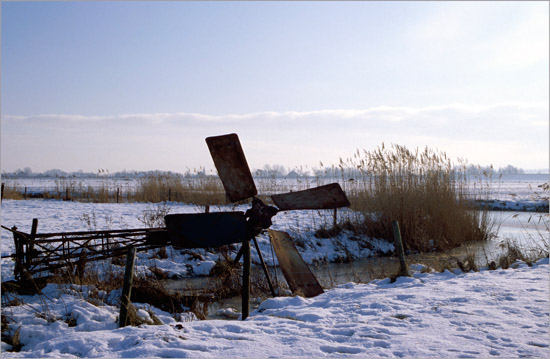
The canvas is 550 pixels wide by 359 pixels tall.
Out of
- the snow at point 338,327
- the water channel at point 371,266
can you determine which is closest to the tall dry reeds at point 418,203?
the water channel at point 371,266

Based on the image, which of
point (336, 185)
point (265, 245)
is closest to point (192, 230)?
point (336, 185)

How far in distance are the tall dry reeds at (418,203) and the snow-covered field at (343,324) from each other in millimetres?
3489

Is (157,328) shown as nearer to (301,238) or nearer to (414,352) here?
(414,352)

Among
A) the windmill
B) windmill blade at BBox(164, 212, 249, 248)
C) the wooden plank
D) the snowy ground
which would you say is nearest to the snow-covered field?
the wooden plank

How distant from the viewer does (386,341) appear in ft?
12.6

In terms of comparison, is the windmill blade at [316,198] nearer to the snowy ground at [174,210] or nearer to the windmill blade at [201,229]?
the windmill blade at [201,229]

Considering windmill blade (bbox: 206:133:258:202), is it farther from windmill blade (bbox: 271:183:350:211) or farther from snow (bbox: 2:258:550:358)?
snow (bbox: 2:258:550:358)

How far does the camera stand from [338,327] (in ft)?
14.4

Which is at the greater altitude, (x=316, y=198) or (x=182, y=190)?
(x=316, y=198)

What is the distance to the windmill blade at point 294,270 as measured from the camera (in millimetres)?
5523

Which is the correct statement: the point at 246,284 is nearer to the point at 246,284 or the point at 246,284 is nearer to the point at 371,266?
the point at 246,284

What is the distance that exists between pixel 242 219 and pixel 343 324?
1.71 metres

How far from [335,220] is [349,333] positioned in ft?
24.5

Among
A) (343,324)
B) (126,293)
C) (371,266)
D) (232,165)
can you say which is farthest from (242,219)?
(371,266)
